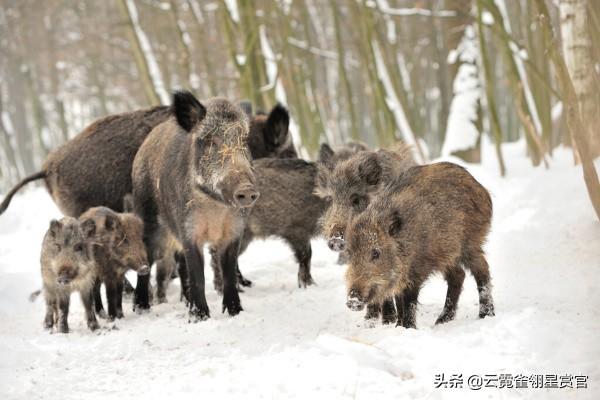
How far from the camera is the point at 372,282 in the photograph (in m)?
5.16

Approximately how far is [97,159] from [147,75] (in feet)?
34.5

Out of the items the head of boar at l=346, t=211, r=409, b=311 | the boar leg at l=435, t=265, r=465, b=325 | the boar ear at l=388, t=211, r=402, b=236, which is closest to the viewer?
the head of boar at l=346, t=211, r=409, b=311

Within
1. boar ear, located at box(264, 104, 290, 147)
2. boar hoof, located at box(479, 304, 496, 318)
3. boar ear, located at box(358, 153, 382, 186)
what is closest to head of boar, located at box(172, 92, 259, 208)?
boar ear, located at box(358, 153, 382, 186)

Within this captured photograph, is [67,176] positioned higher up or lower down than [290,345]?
higher up

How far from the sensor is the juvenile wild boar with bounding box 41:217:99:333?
21.8 feet

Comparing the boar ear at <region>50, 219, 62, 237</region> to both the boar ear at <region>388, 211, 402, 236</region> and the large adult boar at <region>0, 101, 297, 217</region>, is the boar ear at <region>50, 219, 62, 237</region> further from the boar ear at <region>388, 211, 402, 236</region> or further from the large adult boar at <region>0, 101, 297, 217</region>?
the boar ear at <region>388, 211, 402, 236</region>

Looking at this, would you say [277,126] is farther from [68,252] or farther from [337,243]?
[68,252]

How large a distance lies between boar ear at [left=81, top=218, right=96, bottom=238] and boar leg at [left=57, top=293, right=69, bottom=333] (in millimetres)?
623

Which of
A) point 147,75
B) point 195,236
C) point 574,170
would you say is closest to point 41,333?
point 195,236

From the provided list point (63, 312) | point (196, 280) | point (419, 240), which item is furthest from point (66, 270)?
point (419, 240)

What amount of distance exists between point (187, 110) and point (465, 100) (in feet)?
27.5

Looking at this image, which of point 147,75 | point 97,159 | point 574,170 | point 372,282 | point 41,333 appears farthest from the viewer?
point 147,75

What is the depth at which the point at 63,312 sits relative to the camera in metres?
6.65

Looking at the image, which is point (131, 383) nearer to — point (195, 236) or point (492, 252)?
point (195, 236)
